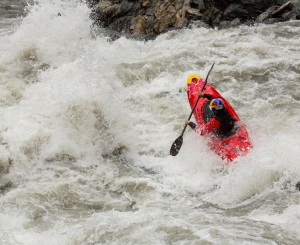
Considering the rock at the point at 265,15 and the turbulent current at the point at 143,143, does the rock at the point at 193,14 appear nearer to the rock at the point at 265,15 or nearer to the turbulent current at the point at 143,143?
the turbulent current at the point at 143,143

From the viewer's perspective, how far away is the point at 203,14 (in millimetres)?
11281

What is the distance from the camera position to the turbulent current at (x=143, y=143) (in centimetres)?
451

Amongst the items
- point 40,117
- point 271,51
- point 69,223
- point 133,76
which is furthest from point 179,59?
point 69,223

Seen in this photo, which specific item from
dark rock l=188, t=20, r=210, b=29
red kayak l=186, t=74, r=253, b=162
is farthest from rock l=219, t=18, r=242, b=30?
red kayak l=186, t=74, r=253, b=162

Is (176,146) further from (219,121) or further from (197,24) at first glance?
(197,24)

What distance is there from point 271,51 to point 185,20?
10.0 feet

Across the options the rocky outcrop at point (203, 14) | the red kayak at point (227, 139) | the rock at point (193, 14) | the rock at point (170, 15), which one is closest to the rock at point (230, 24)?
the rocky outcrop at point (203, 14)

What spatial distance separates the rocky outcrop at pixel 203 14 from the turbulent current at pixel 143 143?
56 centimetres

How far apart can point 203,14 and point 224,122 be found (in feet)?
19.0

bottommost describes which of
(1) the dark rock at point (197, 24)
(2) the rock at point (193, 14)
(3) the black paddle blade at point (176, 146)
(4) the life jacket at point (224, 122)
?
(3) the black paddle blade at point (176, 146)

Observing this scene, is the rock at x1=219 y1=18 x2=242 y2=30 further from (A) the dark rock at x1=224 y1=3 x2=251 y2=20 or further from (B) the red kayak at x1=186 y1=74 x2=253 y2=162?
(B) the red kayak at x1=186 y1=74 x2=253 y2=162

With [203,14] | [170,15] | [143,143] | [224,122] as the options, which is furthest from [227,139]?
[170,15]

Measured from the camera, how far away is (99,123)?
708 cm

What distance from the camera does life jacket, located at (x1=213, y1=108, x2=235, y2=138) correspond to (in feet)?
20.6
